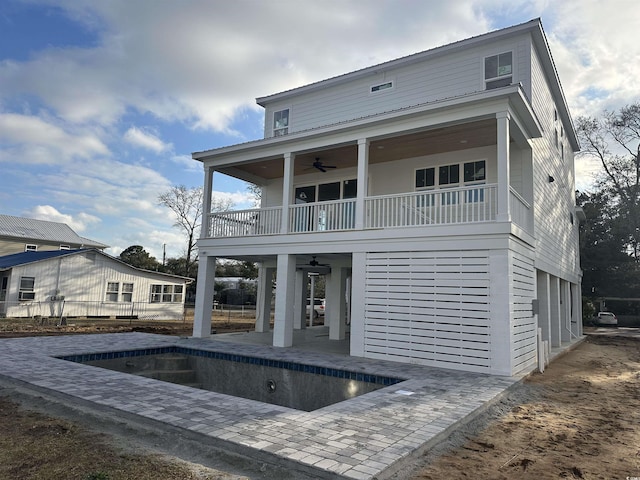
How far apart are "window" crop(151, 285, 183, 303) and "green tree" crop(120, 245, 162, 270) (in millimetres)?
15243

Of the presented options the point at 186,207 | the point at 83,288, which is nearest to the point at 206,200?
the point at 83,288

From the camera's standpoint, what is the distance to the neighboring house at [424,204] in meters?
8.38

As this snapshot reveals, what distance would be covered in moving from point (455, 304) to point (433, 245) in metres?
1.33

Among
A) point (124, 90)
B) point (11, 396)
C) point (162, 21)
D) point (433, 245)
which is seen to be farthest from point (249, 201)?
point (11, 396)

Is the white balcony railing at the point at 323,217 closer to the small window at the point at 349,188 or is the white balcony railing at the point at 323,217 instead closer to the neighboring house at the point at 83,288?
the small window at the point at 349,188

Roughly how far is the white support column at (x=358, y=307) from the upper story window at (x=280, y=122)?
7.11 meters

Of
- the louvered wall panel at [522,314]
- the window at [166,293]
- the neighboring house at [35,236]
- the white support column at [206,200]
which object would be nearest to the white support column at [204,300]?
the white support column at [206,200]

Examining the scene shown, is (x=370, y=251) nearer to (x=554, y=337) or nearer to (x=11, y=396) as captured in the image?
(x=11, y=396)

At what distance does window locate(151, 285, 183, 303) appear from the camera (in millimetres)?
25031

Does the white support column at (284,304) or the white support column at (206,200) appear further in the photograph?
the white support column at (206,200)

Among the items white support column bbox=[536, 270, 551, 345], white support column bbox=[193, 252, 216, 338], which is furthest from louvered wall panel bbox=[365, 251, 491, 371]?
white support column bbox=[193, 252, 216, 338]

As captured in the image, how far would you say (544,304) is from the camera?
1201cm

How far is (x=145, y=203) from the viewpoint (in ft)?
122

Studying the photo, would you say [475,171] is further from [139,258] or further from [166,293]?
[139,258]
